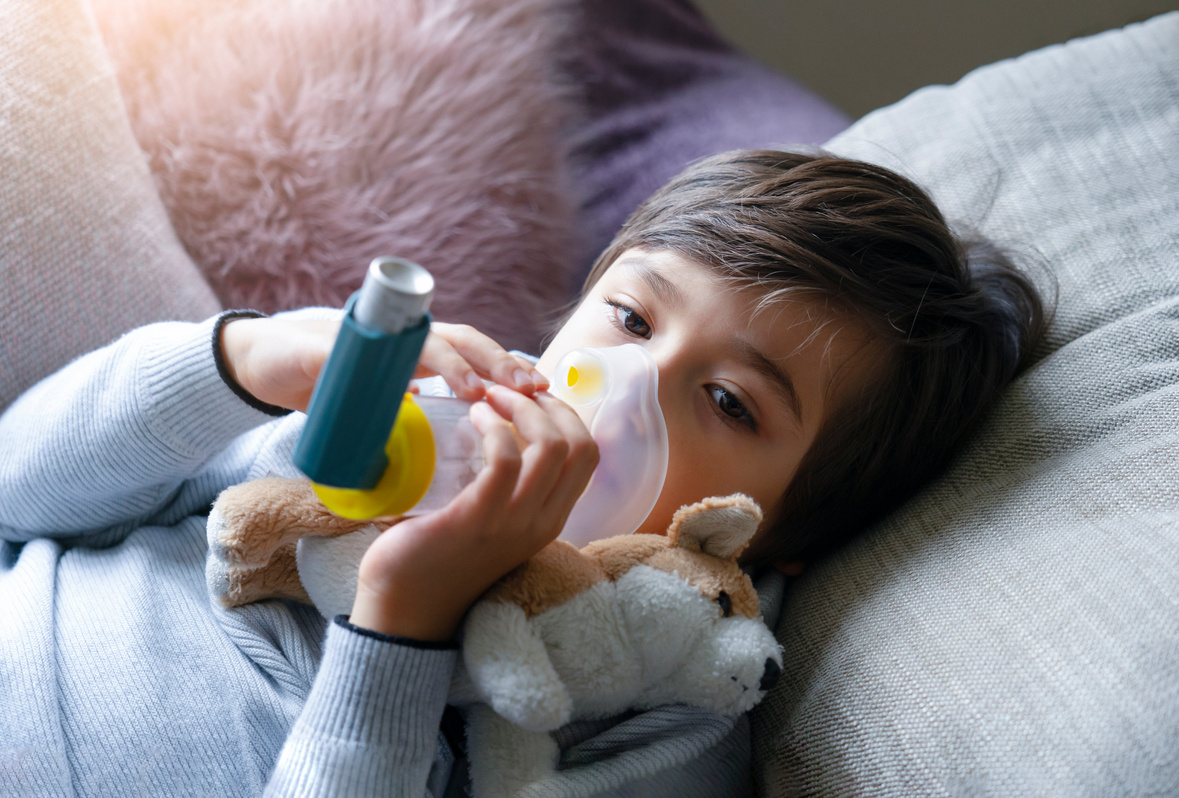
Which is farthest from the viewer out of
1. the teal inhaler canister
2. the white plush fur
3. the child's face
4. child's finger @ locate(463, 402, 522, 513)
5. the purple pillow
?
the purple pillow

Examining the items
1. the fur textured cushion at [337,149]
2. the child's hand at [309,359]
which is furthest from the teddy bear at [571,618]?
the fur textured cushion at [337,149]

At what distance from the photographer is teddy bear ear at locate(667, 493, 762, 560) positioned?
1.94ft

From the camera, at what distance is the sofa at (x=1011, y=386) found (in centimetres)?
60

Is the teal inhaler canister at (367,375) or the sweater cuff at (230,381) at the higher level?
the teal inhaler canister at (367,375)

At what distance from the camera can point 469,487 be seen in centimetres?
53

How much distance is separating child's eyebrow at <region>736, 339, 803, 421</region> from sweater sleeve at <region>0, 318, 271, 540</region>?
1.50 ft

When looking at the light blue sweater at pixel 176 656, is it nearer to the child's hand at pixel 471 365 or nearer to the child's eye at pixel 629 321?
the child's hand at pixel 471 365

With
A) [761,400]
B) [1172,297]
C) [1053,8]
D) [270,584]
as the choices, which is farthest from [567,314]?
[1053,8]

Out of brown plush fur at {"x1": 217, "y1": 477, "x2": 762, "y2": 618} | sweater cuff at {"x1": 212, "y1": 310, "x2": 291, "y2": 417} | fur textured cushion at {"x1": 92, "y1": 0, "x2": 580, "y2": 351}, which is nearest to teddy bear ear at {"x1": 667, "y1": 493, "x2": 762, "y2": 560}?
brown plush fur at {"x1": 217, "y1": 477, "x2": 762, "y2": 618}

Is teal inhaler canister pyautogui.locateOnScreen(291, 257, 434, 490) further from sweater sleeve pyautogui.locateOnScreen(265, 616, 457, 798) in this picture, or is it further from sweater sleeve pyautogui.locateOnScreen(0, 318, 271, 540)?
sweater sleeve pyautogui.locateOnScreen(0, 318, 271, 540)

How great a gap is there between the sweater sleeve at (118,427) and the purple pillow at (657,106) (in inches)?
23.2

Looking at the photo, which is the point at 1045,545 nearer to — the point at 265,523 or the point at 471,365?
the point at 471,365

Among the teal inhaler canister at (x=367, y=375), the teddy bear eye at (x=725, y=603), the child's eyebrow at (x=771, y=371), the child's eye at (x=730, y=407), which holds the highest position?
the teal inhaler canister at (x=367, y=375)

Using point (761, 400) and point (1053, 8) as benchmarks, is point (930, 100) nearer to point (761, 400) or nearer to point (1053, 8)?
point (761, 400)
